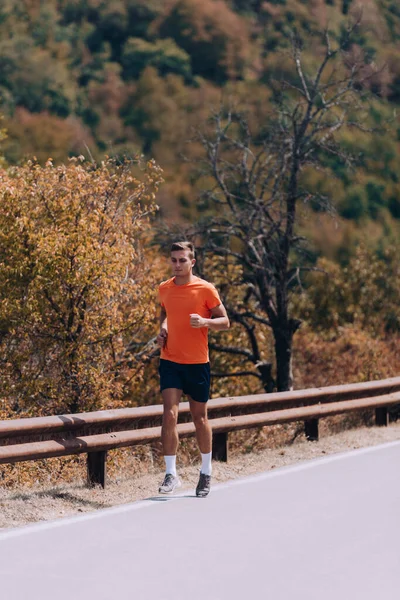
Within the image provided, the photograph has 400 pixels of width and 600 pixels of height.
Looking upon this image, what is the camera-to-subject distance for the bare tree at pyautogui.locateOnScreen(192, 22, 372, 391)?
2514 centimetres

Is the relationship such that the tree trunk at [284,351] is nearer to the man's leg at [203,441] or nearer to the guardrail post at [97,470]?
the guardrail post at [97,470]

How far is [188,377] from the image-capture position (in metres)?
8.16

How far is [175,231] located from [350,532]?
18.5 metres

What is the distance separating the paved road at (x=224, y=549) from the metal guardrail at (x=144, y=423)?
2.20 ft

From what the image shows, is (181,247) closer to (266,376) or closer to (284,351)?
(284,351)

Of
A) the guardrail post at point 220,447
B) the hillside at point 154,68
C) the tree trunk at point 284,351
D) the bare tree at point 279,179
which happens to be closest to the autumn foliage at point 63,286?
the guardrail post at point 220,447

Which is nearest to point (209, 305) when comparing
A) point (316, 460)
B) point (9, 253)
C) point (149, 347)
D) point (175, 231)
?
point (316, 460)

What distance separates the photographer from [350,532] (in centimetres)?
669

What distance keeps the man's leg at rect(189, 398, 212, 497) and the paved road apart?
10cm

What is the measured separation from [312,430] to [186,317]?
4006 mm

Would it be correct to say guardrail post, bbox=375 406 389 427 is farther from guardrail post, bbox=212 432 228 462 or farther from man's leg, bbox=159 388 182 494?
man's leg, bbox=159 388 182 494

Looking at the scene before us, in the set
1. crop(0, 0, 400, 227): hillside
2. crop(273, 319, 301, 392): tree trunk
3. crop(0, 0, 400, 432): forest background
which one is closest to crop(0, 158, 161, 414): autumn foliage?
crop(0, 0, 400, 432): forest background

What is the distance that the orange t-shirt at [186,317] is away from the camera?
8.10 meters

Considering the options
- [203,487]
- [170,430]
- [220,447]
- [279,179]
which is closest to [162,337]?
[170,430]
